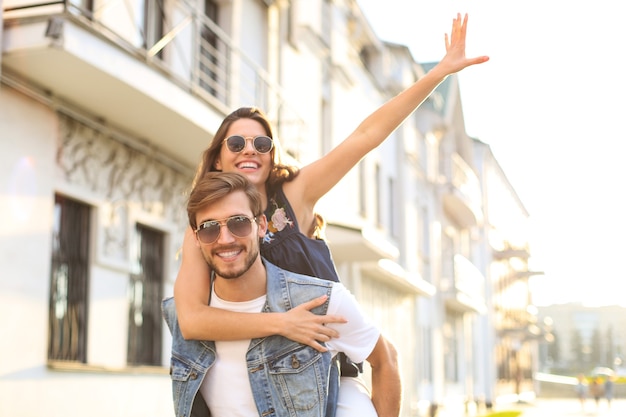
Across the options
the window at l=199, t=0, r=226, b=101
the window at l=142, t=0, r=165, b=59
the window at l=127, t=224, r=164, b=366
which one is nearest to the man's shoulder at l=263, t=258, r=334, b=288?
the window at l=142, t=0, r=165, b=59

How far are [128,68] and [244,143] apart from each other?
252 inches

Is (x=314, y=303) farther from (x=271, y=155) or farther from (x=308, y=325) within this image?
(x=271, y=155)

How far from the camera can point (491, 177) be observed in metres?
53.6

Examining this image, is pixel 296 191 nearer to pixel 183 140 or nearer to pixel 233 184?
pixel 233 184

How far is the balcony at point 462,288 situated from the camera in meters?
32.5

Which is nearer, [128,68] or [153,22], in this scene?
[128,68]

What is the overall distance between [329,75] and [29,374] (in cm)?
1250

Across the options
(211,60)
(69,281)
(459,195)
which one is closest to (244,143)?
(69,281)

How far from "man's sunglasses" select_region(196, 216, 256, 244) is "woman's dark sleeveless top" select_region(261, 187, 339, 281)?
0.57 metres

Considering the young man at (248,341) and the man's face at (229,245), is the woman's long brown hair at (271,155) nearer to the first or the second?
the young man at (248,341)

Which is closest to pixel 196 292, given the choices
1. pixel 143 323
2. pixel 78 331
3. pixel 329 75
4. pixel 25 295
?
pixel 25 295

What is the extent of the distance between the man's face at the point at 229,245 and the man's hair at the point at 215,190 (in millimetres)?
21

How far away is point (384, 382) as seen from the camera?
3.61 meters

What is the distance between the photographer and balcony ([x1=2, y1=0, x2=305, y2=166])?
356 inches
